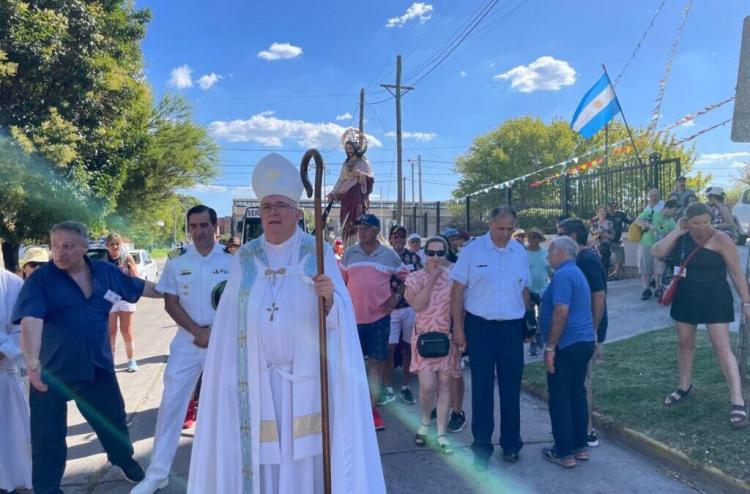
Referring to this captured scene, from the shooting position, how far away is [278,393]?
2.98 meters

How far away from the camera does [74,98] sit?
577 inches

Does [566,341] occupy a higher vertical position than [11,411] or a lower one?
higher

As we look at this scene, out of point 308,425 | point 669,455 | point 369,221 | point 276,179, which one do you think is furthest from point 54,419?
point 669,455

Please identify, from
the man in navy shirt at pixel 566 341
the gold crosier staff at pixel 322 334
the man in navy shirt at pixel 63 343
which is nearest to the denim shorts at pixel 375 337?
the man in navy shirt at pixel 566 341

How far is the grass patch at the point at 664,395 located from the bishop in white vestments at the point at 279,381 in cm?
283

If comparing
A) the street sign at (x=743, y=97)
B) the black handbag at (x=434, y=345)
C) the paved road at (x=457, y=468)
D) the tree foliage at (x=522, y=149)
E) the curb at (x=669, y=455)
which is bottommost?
the paved road at (x=457, y=468)

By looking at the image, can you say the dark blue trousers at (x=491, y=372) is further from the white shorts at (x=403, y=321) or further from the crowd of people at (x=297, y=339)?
the white shorts at (x=403, y=321)

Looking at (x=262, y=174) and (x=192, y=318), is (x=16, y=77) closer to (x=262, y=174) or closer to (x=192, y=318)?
→ (x=192, y=318)

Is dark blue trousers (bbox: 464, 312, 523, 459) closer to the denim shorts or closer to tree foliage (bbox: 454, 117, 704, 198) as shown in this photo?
the denim shorts

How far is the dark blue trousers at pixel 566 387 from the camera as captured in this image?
4344mm

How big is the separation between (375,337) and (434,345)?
2.93ft

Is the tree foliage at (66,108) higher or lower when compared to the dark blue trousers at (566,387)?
higher

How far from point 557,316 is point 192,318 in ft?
9.12

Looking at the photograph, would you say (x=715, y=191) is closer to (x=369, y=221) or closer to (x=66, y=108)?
(x=369, y=221)
